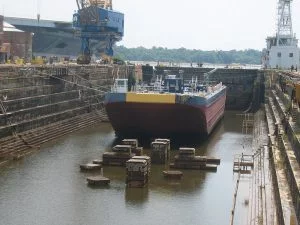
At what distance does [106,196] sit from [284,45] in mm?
64137

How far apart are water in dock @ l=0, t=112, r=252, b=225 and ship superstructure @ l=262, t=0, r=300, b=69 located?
170ft

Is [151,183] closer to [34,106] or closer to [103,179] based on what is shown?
[103,179]

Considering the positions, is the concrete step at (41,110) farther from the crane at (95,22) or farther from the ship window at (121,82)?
the crane at (95,22)

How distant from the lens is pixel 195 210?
22.7 m

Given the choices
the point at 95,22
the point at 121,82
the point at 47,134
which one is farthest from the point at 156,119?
the point at 95,22

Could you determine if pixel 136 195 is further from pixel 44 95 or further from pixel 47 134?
pixel 44 95

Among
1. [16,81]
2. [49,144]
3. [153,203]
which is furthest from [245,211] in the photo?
[16,81]

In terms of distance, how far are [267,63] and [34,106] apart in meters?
54.3

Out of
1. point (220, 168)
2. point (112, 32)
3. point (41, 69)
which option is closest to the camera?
point (220, 168)

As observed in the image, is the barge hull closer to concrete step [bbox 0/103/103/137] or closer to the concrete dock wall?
concrete step [bbox 0/103/103/137]

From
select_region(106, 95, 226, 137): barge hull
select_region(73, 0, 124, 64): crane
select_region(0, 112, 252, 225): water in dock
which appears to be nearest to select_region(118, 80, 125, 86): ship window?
select_region(106, 95, 226, 137): barge hull

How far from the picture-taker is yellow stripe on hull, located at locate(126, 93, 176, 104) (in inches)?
1479

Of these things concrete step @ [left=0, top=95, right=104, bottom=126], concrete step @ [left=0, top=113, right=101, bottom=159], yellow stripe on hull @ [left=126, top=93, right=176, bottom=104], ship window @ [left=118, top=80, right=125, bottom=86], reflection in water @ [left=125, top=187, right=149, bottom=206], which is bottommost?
reflection in water @ [left=125, top=187, right=149, bottom=206]

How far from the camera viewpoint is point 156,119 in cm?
3900
